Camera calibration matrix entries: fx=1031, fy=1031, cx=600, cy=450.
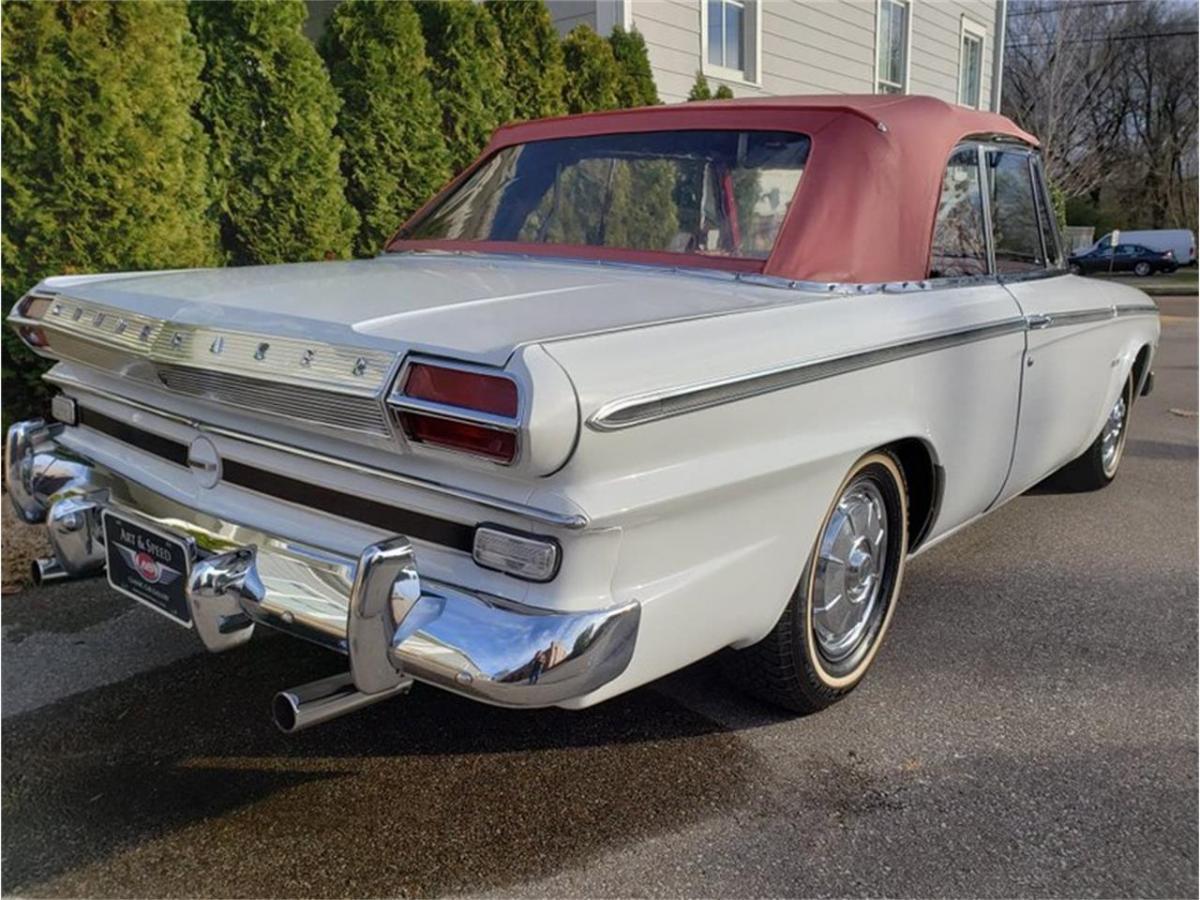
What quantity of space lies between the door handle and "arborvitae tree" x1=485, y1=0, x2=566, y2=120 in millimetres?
5739

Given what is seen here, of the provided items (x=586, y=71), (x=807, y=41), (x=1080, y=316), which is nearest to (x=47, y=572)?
(x=1080, y=316)

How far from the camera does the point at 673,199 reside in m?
3.23

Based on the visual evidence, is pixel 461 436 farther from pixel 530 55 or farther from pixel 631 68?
pixel 631 68

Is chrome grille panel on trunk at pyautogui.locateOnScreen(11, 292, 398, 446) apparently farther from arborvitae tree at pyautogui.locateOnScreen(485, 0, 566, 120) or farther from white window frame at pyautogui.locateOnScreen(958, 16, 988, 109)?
white window frame at pyautogui.locateOnScreen(958, 16, 988, 109)

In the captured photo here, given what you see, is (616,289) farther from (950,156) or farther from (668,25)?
(668,25)

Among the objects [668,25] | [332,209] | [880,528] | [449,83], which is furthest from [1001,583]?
[668,25]

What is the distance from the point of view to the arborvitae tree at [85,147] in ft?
17.1

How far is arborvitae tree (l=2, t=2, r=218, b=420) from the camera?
520 centimetres

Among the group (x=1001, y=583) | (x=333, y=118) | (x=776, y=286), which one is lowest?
(x=1001, y=583)

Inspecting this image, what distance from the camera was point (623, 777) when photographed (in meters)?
2.61

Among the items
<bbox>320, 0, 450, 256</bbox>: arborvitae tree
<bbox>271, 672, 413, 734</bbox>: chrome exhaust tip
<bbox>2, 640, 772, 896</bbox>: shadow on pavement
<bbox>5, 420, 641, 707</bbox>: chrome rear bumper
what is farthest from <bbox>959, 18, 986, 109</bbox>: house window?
<bbox>271, 672, 413, 734</bbox>: chrome exhaust tip

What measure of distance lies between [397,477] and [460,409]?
11.8 inches

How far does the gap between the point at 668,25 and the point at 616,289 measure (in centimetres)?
863

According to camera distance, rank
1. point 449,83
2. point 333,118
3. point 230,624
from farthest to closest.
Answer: point 449,83
point 333,118
point 230,624
